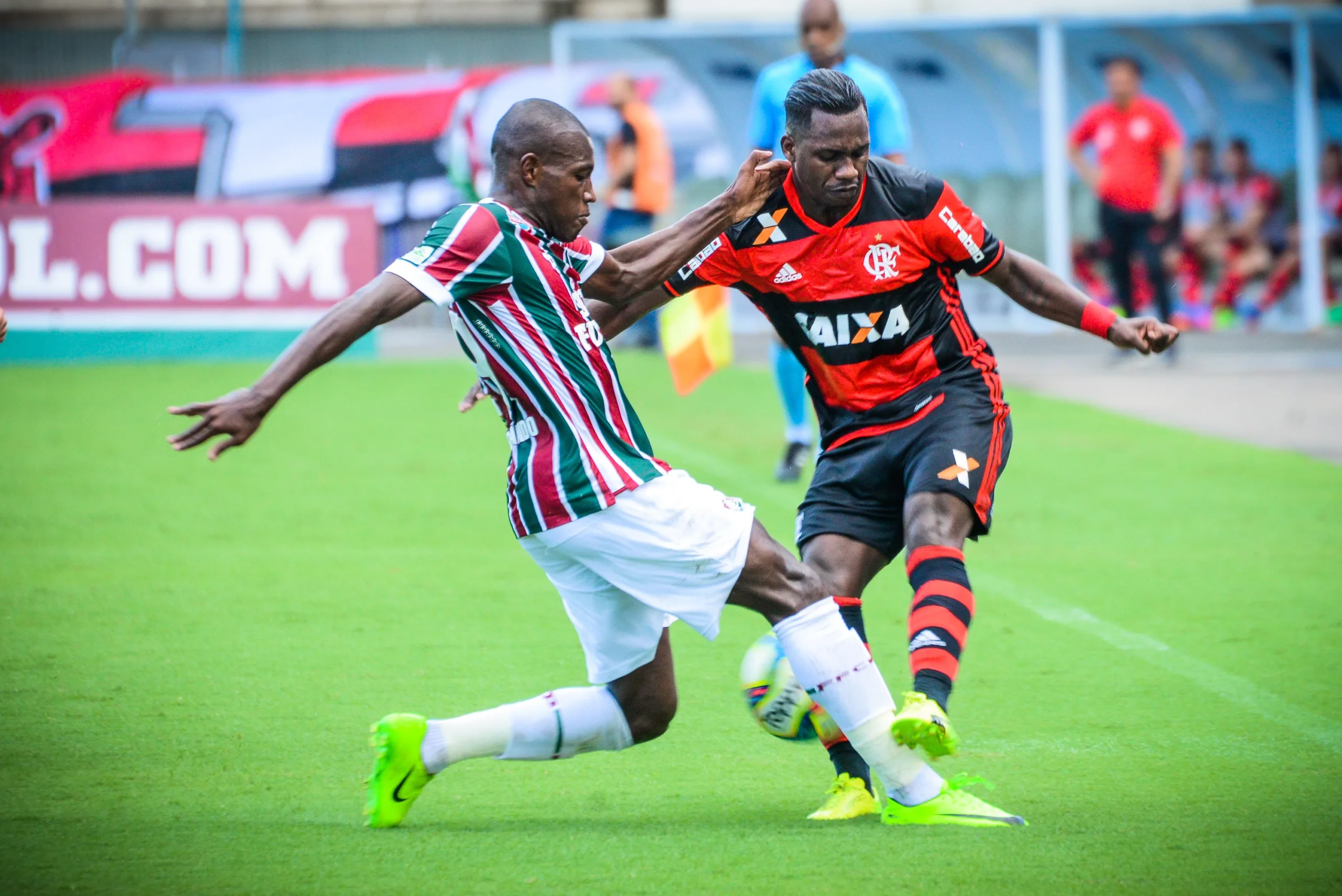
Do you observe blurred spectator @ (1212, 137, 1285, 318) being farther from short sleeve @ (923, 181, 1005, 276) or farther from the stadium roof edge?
short sleeve @ (923, 181, 1005, 276)

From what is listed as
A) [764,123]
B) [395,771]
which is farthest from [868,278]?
[764,123]

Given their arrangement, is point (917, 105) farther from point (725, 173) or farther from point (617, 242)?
point (617, 242)

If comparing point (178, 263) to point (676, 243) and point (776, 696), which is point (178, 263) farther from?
point (776, 696)

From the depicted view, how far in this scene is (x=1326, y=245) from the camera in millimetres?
16281

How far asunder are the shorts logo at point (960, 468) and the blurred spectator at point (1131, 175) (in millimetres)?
9343

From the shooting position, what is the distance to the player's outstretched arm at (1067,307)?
4.53 m

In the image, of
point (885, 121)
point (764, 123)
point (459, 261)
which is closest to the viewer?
point (459, 261)

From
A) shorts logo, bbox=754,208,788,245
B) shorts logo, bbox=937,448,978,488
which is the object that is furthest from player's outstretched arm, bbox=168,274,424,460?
shorts logo, bbox=937,448,978,488

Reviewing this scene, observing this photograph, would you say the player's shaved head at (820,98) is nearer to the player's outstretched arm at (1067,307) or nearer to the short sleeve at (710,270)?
the short sleeve at (710,270)

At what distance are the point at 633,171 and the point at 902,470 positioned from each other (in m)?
10.6

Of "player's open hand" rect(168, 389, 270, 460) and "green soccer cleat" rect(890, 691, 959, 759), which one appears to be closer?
"player's open hand" rect(168, 389, 270, 460)

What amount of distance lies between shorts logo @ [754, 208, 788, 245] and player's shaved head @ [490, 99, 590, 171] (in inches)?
33.0

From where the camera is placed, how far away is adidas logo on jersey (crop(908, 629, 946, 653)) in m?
3.99

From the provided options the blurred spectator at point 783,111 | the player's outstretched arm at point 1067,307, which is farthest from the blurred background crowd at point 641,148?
the player's outstretched arm at point 1067,307
